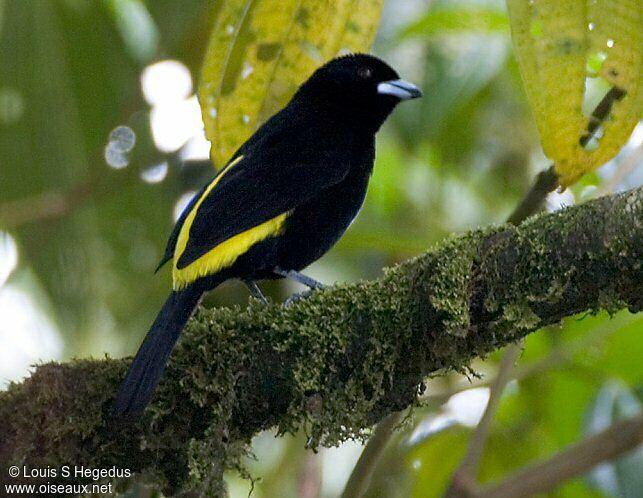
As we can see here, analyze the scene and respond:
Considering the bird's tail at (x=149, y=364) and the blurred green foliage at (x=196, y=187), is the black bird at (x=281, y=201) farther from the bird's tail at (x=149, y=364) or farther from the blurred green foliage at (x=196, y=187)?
the blurred green foliage at (x=196, y=187)

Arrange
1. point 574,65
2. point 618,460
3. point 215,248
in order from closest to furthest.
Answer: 1. point 574,65
2. point 215,248
3. point 618,460

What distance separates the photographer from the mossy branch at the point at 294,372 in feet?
7.50

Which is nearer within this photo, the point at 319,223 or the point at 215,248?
the point at 215,248

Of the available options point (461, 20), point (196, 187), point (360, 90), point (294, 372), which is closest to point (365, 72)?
point (360, 90)

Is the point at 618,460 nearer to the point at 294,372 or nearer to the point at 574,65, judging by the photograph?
the point at 294,372

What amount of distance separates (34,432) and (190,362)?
408 millimetres

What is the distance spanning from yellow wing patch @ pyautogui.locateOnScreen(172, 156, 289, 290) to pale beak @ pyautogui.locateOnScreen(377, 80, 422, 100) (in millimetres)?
882

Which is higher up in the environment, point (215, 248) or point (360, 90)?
point (360, 90)

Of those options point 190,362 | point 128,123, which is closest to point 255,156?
point 190,362

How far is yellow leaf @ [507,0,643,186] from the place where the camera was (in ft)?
7.26

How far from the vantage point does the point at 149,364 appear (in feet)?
7.87

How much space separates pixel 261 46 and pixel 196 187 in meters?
2.19

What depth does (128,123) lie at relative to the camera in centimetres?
471

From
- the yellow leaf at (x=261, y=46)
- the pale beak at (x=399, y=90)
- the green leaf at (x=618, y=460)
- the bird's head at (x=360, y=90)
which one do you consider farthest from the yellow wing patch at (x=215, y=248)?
the green leaf at (x=618, y=460)
